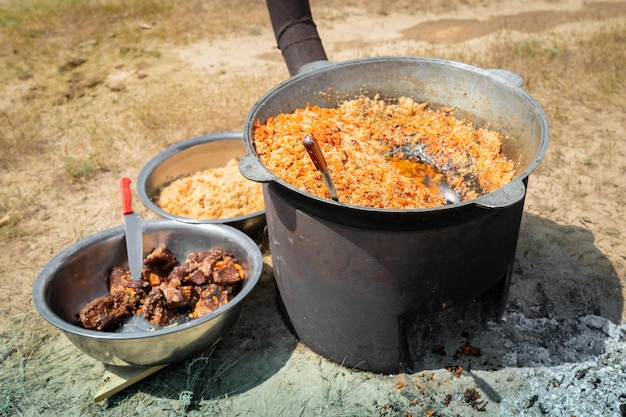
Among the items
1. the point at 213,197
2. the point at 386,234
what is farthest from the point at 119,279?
the point at 386,234

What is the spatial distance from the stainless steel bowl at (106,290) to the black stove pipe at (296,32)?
148 cm

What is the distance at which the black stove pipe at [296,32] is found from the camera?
430 centimetres

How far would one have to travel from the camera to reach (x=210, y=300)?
3.48 metres

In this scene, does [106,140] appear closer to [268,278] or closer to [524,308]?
Result: [268,278]

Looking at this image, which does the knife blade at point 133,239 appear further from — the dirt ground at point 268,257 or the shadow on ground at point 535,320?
the shadow on ground at point 535,320

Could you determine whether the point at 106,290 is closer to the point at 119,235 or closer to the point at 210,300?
the point at 119,235

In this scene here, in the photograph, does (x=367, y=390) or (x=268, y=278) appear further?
(x=268, y=278)

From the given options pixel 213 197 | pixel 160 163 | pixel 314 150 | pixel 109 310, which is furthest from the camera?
pixel 160 163

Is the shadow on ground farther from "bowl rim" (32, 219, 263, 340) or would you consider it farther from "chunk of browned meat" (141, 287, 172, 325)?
"chunk of browned meat" (141, 287, 172, 325)

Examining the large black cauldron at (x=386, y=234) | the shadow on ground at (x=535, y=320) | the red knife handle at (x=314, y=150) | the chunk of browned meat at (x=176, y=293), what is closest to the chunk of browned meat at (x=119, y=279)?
the chunk of browned meat at (x=176, y=293)

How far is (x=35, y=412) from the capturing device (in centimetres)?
317

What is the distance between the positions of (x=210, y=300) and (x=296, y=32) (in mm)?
2215

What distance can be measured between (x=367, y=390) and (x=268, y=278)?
1252 millimetres

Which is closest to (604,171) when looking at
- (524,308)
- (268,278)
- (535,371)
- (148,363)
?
(524,308)
